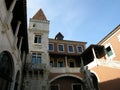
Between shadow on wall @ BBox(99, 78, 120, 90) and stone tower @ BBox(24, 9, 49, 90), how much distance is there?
7.53 metres

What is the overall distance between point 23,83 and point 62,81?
6296mm

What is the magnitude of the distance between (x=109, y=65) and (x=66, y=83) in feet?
25.3

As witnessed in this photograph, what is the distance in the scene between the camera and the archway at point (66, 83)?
795 inches

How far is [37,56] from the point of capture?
67.1 ft

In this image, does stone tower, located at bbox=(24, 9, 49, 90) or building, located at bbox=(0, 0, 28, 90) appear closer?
building, located at bbox=(0, 0, 28, 90)

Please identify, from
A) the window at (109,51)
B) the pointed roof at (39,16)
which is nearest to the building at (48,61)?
the pointed roof at (39,16)

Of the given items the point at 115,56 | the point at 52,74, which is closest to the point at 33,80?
the point at 52,74

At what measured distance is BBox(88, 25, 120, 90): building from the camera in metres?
15.1

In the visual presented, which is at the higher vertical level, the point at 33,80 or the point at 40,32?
the point at 40,32

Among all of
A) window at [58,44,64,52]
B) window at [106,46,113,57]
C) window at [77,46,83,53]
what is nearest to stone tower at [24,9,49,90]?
window at [58,44,64,52]

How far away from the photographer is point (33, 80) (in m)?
17.9

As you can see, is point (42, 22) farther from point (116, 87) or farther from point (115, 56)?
point (116, 87)

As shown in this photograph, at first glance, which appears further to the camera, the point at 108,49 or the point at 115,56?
the point at 108,49

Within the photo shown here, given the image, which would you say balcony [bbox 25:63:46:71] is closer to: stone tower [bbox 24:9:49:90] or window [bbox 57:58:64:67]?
stone tower [bbox 24:9:49:90]
